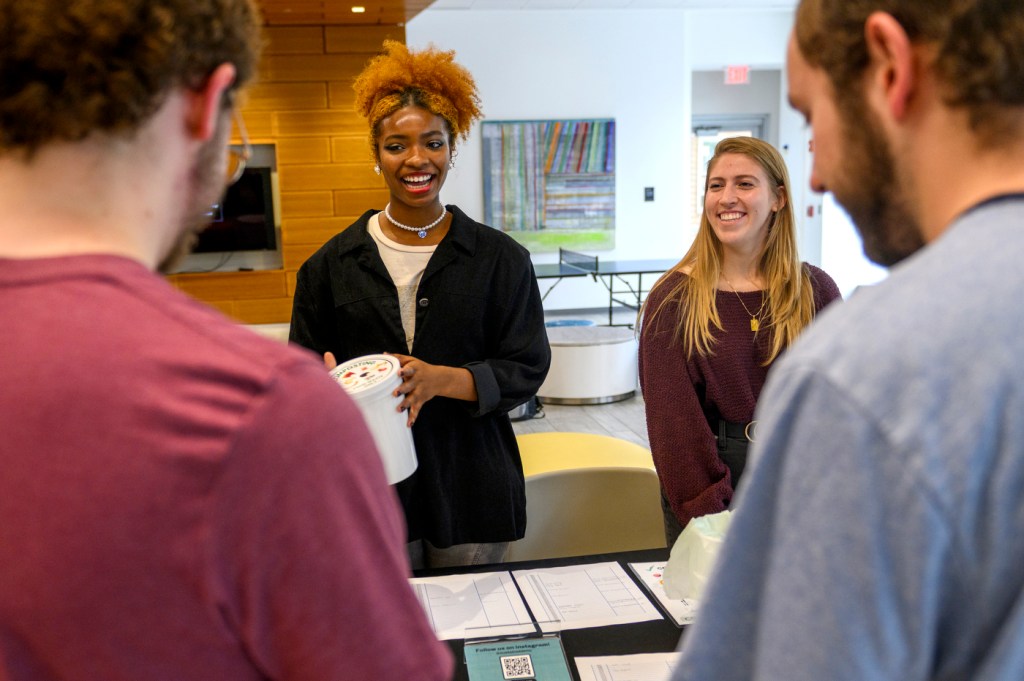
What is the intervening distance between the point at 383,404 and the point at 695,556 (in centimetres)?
58

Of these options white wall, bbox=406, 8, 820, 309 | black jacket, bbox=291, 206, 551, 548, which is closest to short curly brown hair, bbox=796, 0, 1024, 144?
black jacket, bbox=291, 206, 551, 548

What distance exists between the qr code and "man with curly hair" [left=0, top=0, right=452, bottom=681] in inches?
29.0

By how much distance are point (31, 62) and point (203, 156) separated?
0.13 metres

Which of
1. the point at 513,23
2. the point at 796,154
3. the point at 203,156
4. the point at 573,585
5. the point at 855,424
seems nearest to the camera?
the point at 855,424

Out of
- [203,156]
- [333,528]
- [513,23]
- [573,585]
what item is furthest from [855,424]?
[513,23]

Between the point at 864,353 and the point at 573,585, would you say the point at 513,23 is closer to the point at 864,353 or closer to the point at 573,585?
the point at 573,585

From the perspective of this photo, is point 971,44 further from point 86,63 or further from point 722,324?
point 722,324

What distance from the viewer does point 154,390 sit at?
554mm

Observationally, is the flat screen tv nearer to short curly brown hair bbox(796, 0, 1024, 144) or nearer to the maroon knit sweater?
the maroon knit sweater

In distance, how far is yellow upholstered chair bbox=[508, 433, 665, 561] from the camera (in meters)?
2.68

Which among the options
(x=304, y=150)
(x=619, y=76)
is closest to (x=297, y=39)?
(x=304, y=150)

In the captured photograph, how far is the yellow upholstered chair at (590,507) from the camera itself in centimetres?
268

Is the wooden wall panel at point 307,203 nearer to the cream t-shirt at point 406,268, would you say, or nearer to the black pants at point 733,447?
the cream t-shirt at point 406,268

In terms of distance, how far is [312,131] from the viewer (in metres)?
6.46
